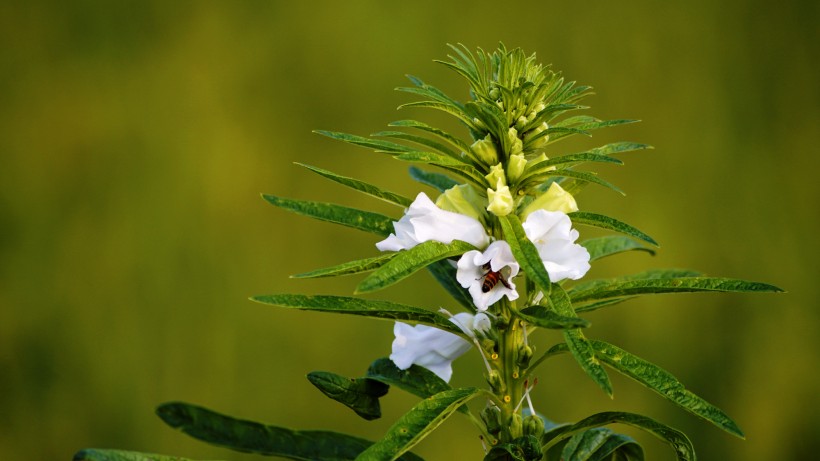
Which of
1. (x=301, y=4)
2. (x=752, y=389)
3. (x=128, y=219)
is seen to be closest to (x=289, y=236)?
(x=128, y=219)

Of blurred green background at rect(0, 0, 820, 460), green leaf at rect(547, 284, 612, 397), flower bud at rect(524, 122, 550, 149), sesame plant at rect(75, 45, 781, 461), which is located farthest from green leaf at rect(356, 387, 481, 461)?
blurred green background at rect(0, 0, 820, 460)

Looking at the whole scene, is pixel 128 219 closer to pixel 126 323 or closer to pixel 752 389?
pixel 126 323

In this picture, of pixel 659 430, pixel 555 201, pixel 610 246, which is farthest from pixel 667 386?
pixel 610 246

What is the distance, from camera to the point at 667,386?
0.63m

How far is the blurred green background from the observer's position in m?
2.24

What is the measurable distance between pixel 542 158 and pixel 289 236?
1.65 metres

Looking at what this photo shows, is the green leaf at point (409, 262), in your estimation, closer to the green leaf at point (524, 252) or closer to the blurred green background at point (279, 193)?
the green leaf at point (524, 252)

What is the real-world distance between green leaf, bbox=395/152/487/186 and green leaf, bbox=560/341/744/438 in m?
0.18

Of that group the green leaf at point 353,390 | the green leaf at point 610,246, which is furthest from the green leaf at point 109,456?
the green leaf at point 610,246

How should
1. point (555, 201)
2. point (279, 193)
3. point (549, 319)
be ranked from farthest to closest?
point (279, 193) < point (555, 201) < point (549, 319)

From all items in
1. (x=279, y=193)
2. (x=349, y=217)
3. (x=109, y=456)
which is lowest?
(x=109, y=456)

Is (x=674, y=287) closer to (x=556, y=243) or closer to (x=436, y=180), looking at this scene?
(x=556, y=243)

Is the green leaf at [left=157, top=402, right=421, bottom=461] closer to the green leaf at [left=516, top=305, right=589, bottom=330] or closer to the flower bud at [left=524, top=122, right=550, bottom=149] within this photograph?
the green leaf at [left=516, top=305, right=589, bottom=330]

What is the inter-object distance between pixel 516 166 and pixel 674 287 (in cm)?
16
